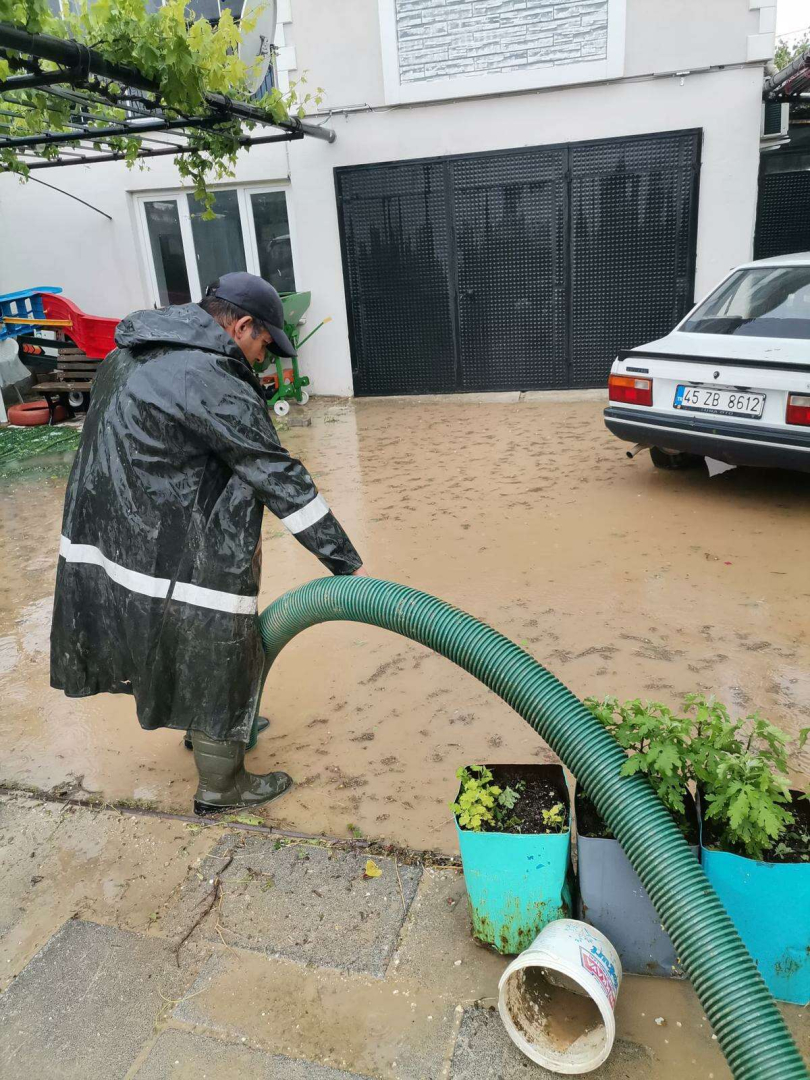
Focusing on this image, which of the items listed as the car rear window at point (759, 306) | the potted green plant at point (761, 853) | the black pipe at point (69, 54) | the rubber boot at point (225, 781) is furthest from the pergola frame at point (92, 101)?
the car rear window at point (759, 306)

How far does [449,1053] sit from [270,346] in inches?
85.1

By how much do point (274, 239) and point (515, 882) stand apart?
961cm

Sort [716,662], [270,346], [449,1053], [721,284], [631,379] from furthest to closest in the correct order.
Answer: [721,284] < [631,379] < [716,662] < [270,346] < [449,1053]

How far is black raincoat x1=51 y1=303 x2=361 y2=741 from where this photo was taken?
8.29ft

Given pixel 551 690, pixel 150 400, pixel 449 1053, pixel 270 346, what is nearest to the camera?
pixel 449 1053

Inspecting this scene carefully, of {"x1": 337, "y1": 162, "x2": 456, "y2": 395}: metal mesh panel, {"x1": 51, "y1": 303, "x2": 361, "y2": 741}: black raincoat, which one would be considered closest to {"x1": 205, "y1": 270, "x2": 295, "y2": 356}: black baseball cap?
{"x1": 51, "y1": 303, "x2": 361, "y2": 741}: black raincoat

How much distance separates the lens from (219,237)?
10.5 m

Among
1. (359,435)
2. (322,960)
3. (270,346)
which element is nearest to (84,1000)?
(322,960)

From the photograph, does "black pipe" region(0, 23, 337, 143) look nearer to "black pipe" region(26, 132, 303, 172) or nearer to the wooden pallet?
"black pipe" region(26, 132, 303, 172)

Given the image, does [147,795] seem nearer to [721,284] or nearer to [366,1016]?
[366,1016]

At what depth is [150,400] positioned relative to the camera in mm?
2521

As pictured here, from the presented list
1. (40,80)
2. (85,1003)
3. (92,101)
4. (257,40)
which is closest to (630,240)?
(257,40)

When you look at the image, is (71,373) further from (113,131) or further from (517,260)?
(517,260)

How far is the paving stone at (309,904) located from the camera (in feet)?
7.72
